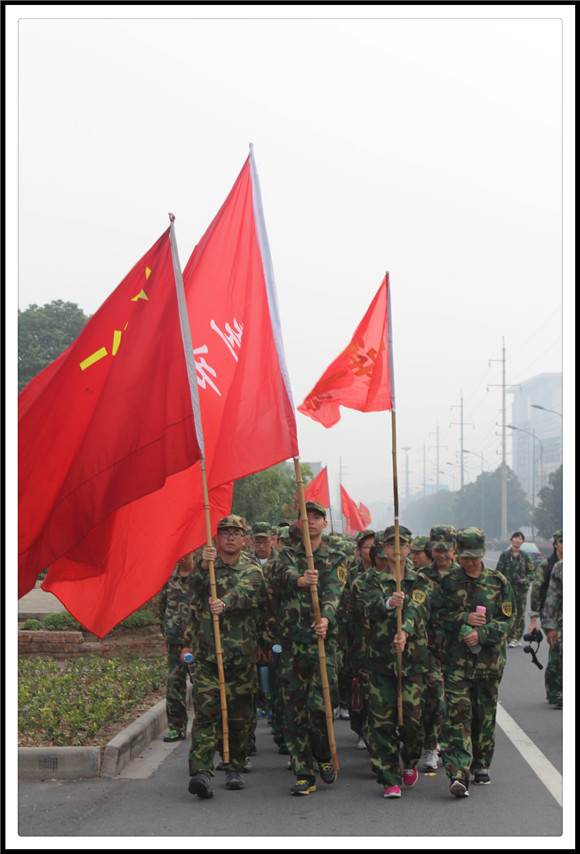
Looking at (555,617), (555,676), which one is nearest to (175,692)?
(555,617)

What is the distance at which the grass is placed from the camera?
8328 millimetres

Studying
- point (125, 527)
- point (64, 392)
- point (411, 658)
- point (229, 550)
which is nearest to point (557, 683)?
point (411, 658)

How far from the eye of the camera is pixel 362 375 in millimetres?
9562

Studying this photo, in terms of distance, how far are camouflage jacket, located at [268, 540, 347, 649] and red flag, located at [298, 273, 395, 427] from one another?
146 cm

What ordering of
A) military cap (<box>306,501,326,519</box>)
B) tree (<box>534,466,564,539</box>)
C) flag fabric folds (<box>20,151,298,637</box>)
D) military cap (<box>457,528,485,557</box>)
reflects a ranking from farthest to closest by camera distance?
tree (<box>534,466,564,539</box>)
military cap (<box>306,501,326,519</box>)
military cap (<box>457,528,485,557</box>)
flag fabric folds (<box>20,151,298,637</box>)

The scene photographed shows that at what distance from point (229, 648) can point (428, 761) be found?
6.20 ft

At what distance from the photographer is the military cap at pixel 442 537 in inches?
320

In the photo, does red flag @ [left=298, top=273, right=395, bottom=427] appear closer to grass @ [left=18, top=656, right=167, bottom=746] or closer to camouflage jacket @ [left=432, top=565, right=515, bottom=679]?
camouflage jacket @ [left=432, top=565, right=515, bottom=679]

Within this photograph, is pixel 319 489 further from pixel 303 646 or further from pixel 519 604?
pixel 303 646

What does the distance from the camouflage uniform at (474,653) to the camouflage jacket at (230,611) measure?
1.34m

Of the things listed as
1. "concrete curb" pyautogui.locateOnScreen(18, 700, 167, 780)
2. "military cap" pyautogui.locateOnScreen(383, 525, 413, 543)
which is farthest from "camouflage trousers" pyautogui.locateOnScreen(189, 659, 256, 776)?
"military cap" pyautogui.locateOnScreen(383, 525, 413, 543)

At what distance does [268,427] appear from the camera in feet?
22.9

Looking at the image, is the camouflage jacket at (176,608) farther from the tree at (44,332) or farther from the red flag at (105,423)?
the tree at (44,332)

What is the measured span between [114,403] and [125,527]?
35.0 inches
